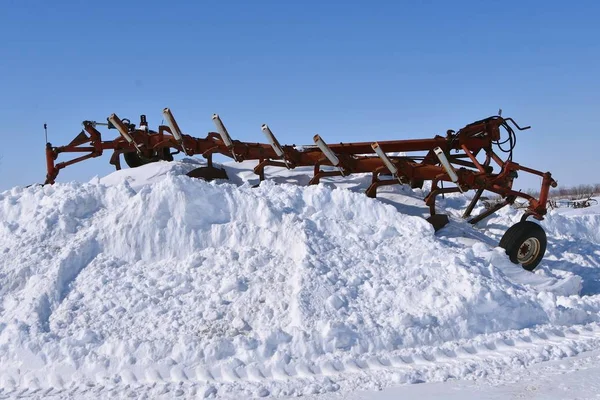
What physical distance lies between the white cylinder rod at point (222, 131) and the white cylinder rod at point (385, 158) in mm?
2211

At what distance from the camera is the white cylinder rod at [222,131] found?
8.52 m

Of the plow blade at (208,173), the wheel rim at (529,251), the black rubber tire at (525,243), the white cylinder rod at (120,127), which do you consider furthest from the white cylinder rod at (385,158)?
the white cylinder rod at (120,127)

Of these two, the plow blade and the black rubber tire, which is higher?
the plow blade

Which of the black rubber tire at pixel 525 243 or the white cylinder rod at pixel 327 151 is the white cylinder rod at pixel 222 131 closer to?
the white cylinder rod at pixel 327 151

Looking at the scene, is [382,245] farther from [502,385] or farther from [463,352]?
[502,385]

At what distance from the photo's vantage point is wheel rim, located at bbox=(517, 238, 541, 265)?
7596mm

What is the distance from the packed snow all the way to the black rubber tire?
0.75 feet

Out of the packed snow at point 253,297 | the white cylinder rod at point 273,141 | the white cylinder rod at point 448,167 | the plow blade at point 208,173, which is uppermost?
the white cylinder rod at point 273,141

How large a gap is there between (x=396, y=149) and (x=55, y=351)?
19.4ft

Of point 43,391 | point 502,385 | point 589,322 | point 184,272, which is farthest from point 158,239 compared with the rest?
point 589,322

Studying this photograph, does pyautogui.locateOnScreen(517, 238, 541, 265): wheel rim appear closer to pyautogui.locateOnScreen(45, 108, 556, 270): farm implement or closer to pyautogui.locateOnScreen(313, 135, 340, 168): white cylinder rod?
pyautogui.locateOnScreen(45, 108, 556, 270): farm implement

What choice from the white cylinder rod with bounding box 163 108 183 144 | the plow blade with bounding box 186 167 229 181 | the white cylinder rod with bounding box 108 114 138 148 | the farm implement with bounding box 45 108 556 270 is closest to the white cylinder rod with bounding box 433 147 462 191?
the farm implement with bounding box 45 108 556 270

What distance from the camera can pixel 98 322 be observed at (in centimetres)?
546

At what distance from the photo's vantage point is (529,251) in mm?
7672
